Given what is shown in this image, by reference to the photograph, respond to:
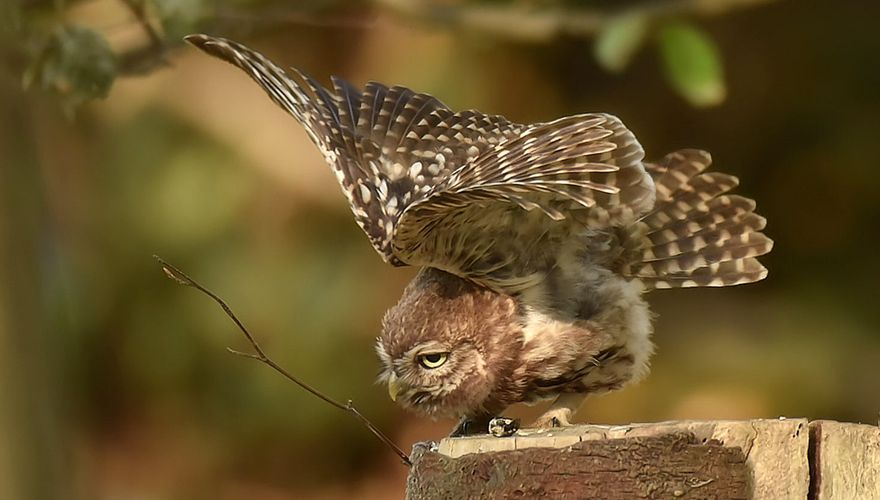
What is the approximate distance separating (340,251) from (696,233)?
4256 mm

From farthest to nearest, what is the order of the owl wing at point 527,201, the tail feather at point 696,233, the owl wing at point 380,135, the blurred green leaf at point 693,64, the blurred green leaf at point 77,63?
the blurred green leaf at point 693,64
the tail feather at point 696,233
the owl wing at point 380,135
the blurred green leaf at point 77,63
the owl wing at point 527,201

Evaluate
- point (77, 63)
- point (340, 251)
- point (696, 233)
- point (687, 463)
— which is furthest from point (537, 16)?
point (687, 463)

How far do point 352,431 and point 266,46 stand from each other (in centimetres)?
243

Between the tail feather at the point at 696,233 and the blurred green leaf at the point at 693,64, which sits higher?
the blurred green leaf at the point at 693,64

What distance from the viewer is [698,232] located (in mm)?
4887

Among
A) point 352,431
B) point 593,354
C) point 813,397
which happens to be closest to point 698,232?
point 593,354

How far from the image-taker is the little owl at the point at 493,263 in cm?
419

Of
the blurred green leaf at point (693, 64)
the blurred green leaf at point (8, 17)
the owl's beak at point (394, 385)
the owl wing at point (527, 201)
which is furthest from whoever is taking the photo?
the blurred green leaf at point (693, 64)

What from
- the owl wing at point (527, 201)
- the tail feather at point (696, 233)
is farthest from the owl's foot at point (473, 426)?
the tail feather at point (696, 233)

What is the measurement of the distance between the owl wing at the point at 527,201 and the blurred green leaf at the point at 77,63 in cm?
95

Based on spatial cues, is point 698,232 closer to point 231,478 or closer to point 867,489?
point 867,489

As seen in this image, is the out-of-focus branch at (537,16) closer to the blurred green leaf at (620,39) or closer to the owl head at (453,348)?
the blurred green leaf at (620,39)

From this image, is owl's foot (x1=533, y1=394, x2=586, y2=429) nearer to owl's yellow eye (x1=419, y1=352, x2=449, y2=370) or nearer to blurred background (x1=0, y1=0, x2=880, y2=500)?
owl's yellow eye (x1=419, y1=352, x2=449, y2=370)

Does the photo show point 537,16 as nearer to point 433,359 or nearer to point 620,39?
point 620,39
